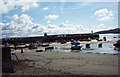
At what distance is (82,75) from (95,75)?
58.3 inches

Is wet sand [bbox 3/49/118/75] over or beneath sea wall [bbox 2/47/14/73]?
beneath

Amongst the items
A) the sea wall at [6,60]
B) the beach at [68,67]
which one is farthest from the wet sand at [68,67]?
the sea wall at [6,60]

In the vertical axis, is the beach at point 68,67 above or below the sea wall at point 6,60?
below

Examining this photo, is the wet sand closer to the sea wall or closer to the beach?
the beach

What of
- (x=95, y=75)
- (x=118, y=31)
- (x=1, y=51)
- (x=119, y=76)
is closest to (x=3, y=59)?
(x=1, y=51)

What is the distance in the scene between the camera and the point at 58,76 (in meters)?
14.5

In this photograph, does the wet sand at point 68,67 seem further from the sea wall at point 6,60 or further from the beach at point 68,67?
the sea wall at point 6,60

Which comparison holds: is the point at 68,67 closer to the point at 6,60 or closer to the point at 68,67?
the point at 68,67

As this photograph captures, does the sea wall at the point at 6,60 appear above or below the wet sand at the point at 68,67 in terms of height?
above

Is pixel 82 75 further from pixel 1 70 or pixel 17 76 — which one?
pixel 1 70

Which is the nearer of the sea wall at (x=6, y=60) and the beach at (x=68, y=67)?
the sea wall at (x=6, y=60)

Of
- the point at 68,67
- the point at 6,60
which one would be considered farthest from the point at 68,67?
the point at 6,60

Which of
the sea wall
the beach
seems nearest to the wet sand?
the beach

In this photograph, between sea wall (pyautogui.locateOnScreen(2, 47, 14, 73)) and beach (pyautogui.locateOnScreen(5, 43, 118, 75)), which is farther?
beach (pyautogui.locateOnScreen(5, 43, 118, 75))
